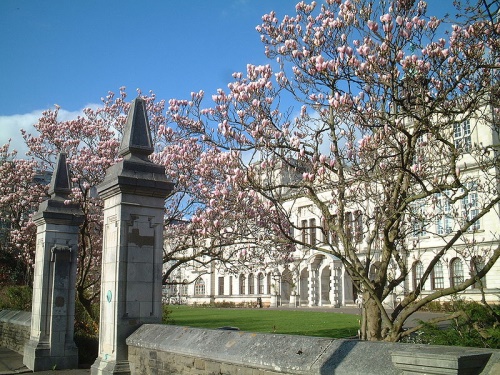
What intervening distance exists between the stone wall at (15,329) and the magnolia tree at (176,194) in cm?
162

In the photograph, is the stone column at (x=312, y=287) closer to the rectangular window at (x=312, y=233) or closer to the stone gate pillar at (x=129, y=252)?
the rectangular window at (x=312, y=233)

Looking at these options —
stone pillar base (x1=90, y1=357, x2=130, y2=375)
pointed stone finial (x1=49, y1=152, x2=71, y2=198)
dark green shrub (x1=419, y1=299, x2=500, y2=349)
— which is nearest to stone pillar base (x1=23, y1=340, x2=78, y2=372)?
pointed stone finial (x1=49, y1=152, x2=71, y2=198)

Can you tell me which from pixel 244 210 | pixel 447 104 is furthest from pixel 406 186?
pixel 244 210

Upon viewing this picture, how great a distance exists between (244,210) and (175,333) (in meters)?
5.30

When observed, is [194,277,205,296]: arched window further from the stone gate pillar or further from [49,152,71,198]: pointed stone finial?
the stone gate pillar

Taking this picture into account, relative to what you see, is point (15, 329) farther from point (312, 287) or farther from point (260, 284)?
point (260, 284)

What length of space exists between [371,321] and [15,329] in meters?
10.9

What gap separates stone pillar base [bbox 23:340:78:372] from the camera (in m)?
11.8

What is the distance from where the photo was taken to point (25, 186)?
23.1m

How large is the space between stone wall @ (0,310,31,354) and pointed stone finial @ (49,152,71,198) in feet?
11.9

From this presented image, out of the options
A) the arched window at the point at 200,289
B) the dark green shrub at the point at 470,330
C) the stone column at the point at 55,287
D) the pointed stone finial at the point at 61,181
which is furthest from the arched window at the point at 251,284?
the dark green shrub at the point at 470,330

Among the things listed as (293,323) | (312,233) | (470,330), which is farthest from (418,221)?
(293,323)

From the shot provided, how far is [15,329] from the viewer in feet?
49.6

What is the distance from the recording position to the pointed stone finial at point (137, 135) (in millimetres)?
9055
